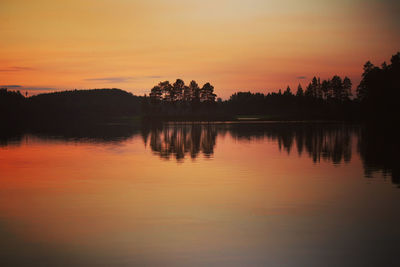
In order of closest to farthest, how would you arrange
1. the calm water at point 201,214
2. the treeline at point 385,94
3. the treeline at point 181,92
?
1. the calm water at point 201,214
2. the treeline at point 385,94
3. the treeline at point 181,92

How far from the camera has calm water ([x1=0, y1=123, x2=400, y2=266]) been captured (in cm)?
988

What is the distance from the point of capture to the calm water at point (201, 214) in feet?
32.4

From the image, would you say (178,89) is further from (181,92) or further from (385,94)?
(385,94)

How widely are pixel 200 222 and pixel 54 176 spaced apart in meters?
12.7

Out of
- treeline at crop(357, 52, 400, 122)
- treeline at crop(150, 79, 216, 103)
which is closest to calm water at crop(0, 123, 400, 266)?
treeline at crop(357, 52, 400, 122)

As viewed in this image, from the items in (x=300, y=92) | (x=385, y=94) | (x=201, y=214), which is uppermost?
(x=300, y=92)

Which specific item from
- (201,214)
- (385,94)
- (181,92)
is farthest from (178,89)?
(201,214)

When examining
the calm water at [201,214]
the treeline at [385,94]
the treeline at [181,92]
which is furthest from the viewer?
the treeline at [181,92]

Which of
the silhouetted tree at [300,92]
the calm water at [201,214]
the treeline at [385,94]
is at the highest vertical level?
the silhouetted tree at [300,92]

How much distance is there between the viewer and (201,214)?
13570mm

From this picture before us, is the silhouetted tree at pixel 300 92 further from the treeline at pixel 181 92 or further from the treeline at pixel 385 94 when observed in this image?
the treeline at pixel 385 94

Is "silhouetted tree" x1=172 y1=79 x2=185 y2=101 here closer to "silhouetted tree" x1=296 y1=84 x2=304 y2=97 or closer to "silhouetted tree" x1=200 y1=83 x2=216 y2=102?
"silhouetted tree" x1=200 y1=83 x2=216 y2=102

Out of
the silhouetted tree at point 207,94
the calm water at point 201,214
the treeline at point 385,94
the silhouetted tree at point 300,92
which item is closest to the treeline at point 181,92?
the silhouetted tree at point 207,94

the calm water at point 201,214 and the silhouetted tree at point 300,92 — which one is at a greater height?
the silhouetted tree at point 300,92
